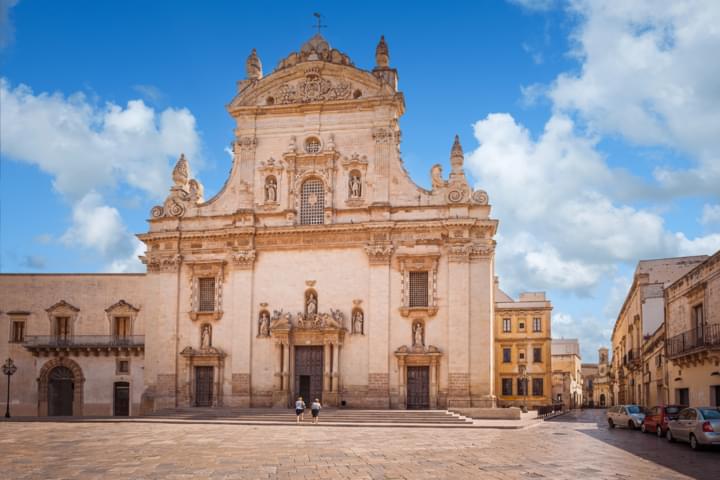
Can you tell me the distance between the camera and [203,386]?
4094cm

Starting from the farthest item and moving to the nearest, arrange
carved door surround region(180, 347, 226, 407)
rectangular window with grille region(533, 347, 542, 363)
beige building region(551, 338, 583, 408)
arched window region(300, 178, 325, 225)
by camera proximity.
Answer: beige building region(551, 338, 583, 408)
rectangular window with grille region(533, 347, 542, 363)
arched window region(300, 178, 325, 225)
carved door surround region(180, 347, 226, 407)

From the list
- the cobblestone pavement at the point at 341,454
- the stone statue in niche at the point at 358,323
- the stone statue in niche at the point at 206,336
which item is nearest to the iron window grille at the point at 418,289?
the stone statue in niche at the point at 358,323

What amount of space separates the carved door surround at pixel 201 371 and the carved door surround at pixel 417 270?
10.0 m

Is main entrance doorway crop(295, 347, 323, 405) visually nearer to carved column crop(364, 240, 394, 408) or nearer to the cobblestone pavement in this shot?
carved column crop(364, 240, 394, 408)

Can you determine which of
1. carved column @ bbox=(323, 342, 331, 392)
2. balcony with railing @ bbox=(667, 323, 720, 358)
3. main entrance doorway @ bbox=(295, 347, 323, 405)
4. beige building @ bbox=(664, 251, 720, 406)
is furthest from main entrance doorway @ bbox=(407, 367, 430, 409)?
balcony with railing @ bbox=(667, 323, 720, 358)

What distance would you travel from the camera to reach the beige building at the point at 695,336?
28.3m

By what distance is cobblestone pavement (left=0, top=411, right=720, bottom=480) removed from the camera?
16.1 meters

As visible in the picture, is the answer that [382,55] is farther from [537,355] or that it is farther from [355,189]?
[537,355]

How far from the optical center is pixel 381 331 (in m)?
38.9

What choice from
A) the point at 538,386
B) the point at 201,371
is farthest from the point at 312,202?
the point at 538,386

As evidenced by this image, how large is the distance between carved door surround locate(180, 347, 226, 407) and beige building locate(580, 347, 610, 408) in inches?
3118

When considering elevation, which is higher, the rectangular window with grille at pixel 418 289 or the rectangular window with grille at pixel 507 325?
the rectangular window with grille at pixel 418 289

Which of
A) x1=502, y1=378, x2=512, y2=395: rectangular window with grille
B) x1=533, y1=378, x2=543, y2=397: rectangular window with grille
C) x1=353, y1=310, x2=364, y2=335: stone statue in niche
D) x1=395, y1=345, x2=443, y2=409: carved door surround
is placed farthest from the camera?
x1=502, y1=378, x2=512, y2=395: rectangular window with grille

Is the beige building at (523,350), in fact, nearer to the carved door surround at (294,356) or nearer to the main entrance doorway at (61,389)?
the carved door surround at (294,356)
